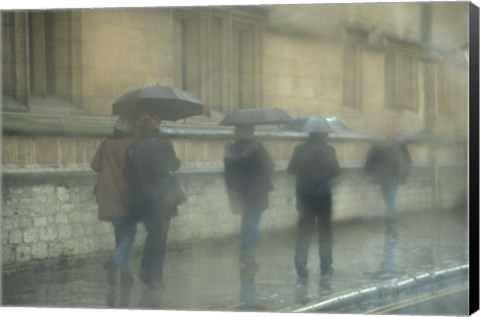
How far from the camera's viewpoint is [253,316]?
17766 millimetres

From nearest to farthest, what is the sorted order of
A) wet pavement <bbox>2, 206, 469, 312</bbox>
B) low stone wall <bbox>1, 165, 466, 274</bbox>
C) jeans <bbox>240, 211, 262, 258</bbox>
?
wet pavement <bbox>2, 206, 469, 312</bbox>, low stone wall <bbox>1, 165, 466, 274</bbox>, jeans <bbox>240, 211, 262, 258</bbox>

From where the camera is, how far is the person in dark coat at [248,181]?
18.1 metres

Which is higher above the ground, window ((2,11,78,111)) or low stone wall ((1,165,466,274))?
window ((2,11,78,111))

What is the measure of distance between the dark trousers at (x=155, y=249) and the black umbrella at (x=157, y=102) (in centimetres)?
95

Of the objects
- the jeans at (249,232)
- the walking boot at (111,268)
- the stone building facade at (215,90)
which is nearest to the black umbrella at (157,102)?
the stone building facade at (215,90)

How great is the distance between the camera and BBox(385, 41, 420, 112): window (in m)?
17.8

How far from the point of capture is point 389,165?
17969 millimetres

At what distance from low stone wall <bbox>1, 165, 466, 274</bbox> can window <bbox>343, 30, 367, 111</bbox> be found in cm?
62

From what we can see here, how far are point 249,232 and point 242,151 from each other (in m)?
0.75

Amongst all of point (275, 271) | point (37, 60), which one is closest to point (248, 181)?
point (275, 271)

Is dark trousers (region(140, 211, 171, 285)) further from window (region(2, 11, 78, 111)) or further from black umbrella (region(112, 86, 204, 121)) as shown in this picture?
window (region(2, 11, 78, 111))

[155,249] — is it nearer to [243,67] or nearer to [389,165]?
[243,67]

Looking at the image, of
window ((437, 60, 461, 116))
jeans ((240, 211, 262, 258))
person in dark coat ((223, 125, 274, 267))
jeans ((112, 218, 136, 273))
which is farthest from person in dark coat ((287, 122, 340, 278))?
jeans ((112, 218, 136, 273))

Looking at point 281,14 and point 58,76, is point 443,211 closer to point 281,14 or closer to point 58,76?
point 281,14
